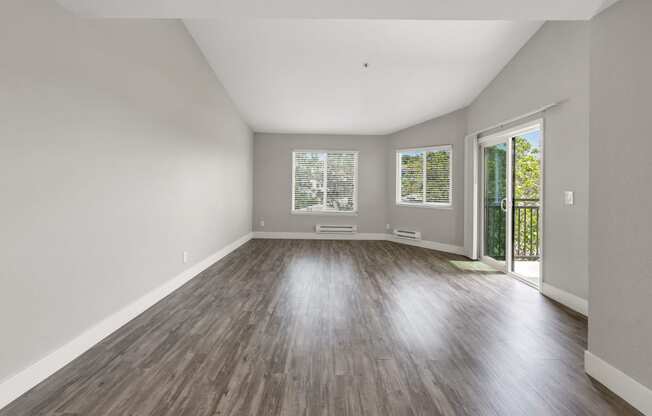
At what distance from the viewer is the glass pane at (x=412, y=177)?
7102 mm

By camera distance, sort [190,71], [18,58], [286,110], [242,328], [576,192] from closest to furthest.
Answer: [18,58] < [242,328] < [576,192] < [190,71] < [286,110]

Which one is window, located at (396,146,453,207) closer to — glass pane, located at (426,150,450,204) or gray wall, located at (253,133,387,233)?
glass pane, located at (426,150,450,204)

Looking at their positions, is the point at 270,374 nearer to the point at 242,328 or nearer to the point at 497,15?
the point at 242,328

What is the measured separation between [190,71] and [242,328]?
10.6 feet

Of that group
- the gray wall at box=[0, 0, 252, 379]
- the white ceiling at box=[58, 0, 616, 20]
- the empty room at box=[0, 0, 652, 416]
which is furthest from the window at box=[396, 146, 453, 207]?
the gray wall at box=[0, 0, 252, 379]

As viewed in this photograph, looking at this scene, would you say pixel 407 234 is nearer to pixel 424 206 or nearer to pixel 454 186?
pixel 424 206

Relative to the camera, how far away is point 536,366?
225 centimetres

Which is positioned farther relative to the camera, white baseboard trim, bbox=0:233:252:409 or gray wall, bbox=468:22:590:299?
gray wall, bbox=468:22:590:299

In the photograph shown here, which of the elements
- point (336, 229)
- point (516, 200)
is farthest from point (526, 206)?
point (336, 229)

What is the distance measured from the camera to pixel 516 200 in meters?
4.57

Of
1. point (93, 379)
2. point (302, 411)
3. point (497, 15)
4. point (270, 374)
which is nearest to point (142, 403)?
Answer: point (93, 379)

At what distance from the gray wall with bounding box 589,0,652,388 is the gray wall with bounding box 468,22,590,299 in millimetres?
1360

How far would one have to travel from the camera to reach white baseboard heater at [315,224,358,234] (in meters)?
7.91

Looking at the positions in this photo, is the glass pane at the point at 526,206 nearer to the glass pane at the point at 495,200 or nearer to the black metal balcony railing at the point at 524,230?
the black metal balcony railing at the point at 524,230
